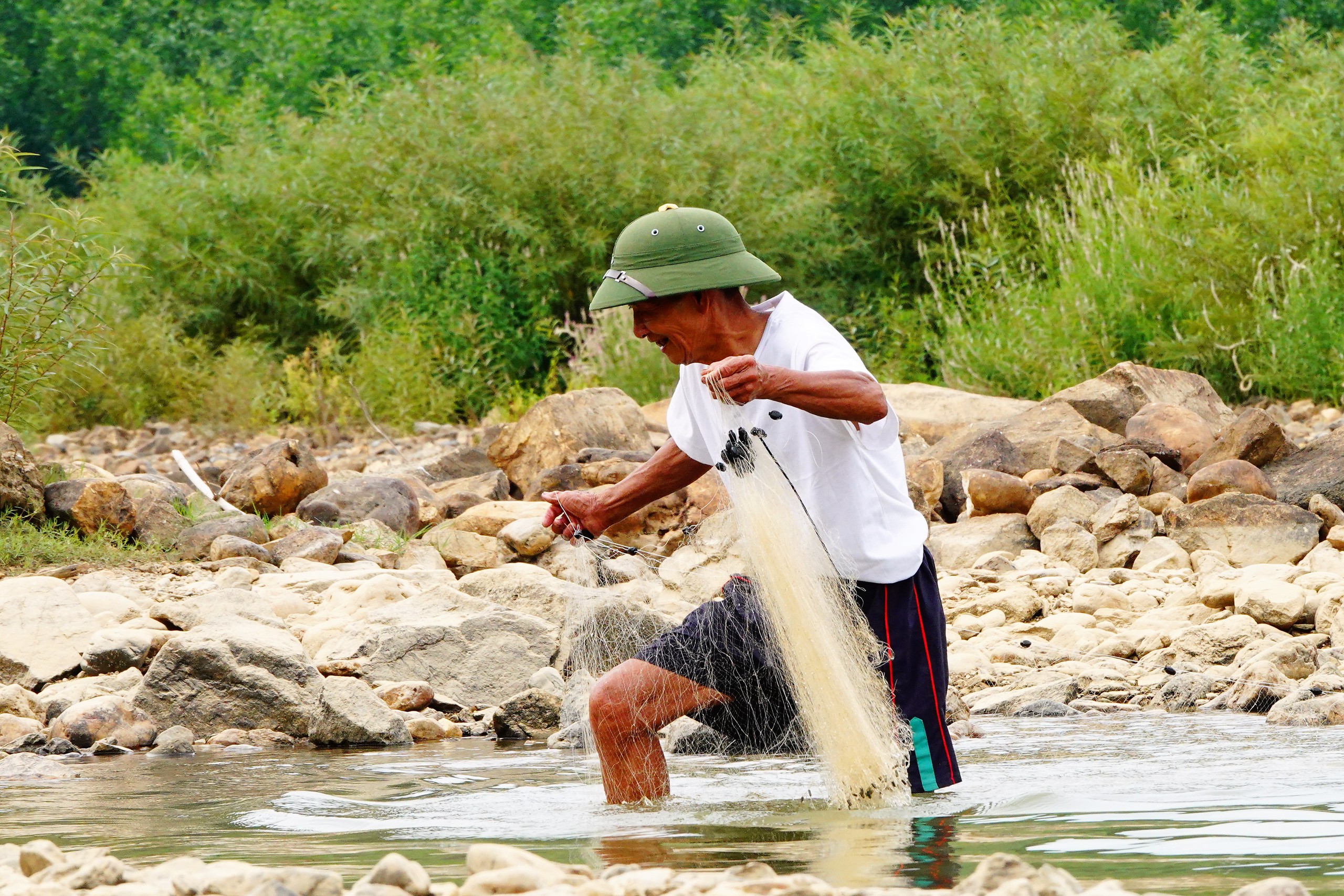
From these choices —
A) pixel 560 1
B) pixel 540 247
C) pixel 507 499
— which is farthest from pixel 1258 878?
pixel 560 1

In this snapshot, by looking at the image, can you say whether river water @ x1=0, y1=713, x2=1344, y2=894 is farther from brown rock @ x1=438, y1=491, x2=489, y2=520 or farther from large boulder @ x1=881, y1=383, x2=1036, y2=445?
large boulder @ x1=881, y1=383, x2=1036, y2=445

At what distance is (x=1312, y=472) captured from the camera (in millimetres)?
8938

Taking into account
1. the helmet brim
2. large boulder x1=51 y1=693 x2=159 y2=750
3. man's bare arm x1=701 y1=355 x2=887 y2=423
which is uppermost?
the helmet brim

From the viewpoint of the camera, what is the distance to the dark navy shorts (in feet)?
13.5

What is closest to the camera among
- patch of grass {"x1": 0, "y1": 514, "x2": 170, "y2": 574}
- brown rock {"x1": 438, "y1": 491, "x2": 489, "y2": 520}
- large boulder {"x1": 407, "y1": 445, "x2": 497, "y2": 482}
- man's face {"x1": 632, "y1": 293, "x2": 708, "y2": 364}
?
man's face {"x1": 632, "y1": 293, "x2": 708, "y2": 364}

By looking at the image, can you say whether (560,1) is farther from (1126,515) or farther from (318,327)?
(1126,515)

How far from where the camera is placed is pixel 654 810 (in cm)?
445

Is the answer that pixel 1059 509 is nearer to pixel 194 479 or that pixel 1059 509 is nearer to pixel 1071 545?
pixel 1071 545

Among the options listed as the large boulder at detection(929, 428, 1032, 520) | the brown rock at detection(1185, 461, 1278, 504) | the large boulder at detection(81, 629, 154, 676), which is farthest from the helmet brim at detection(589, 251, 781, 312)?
the large boulder at detection(929, 428, 1032, 520)

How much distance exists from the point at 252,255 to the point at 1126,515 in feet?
42.5

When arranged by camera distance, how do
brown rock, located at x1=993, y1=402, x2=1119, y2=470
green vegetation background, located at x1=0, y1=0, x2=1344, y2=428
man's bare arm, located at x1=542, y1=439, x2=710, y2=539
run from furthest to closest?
green vegetation background, located at x1=0, y1=0, x2=1344, y2=428 < brown rock, located at x1=993, y1=402, x2=1119, y2=470 < man's bare arm, located at x1=542, y1=439, x2=710, y2=539

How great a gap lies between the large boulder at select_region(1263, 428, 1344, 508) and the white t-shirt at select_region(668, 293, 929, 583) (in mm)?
5271

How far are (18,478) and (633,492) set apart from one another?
16.1ft

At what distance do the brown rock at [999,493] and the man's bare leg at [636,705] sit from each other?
509cm
